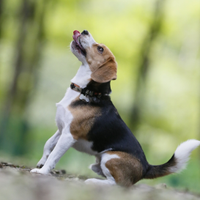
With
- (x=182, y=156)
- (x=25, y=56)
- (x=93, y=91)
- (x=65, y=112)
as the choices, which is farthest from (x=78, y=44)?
(x=25, y=56)

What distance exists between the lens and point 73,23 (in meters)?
15.0

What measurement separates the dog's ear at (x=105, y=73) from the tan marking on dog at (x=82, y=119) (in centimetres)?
46

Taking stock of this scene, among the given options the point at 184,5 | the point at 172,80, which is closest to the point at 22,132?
the point at 172,80

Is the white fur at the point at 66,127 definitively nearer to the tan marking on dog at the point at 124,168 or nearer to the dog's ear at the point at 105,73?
the dog's ear at the point at 105,73

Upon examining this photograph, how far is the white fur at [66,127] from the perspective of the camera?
4.04 meters

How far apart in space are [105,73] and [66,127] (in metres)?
1.04

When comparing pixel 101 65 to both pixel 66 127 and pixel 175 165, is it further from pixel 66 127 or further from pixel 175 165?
pixel 175 165

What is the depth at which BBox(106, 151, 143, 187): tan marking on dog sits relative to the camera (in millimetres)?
4066

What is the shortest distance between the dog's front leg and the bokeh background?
25.1 feet

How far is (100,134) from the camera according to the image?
425cm

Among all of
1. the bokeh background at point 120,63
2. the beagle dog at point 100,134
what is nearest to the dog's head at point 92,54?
the beagle dog at point 100,134

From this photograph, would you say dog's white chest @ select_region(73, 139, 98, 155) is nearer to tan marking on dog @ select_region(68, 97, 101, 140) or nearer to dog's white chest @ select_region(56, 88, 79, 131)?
tan marking on dog @ select_region(68, 97, 101, 140)

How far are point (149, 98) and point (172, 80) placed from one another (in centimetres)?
165

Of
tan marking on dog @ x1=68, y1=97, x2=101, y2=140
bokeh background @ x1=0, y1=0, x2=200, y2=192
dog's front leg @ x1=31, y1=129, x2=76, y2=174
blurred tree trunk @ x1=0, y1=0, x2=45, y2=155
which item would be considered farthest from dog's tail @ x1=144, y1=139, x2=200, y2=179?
blurred tree trunk @ x1=0, y1=0, x2=45, y2=155
